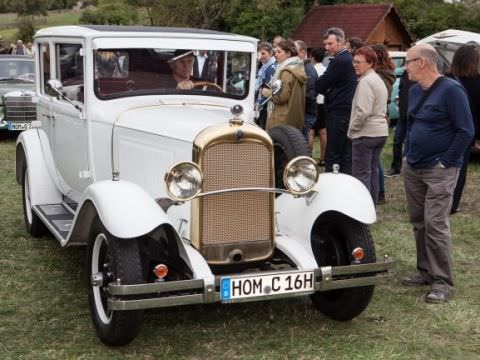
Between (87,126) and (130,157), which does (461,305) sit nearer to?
(130,157)

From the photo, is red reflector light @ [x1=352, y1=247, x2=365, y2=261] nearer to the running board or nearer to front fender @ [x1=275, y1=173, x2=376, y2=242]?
front fender @ [x1=275, y1=173, x2=376, y2=242]

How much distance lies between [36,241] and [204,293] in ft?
9.82

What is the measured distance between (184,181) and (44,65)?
292cm

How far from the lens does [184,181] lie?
391 centimetres

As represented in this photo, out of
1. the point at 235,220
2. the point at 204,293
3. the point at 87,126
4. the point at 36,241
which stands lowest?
the point at 36,241

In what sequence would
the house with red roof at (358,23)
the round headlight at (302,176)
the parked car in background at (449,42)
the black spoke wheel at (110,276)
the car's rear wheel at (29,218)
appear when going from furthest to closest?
the house with red roof at (358,23), the parked car in background at (449,42), the car's rear wheel at (29,218), the round headlight at (302,176), the black spoke wheel at (110,276)

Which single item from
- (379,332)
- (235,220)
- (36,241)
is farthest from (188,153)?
(36,241)

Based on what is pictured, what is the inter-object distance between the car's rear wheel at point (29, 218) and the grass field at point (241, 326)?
0.66 metres

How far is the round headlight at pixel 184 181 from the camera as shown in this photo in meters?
3.87

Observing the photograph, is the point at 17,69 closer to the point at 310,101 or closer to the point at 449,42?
the point at 310,101

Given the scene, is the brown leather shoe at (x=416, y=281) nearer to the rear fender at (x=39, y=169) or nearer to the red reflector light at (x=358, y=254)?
the red reflector light at (x=358, y=254)

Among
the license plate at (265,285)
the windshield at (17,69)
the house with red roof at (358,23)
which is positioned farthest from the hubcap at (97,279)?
the house with red roof at (358,23)

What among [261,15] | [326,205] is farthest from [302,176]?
[261,15]

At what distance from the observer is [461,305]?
15.5 feet
